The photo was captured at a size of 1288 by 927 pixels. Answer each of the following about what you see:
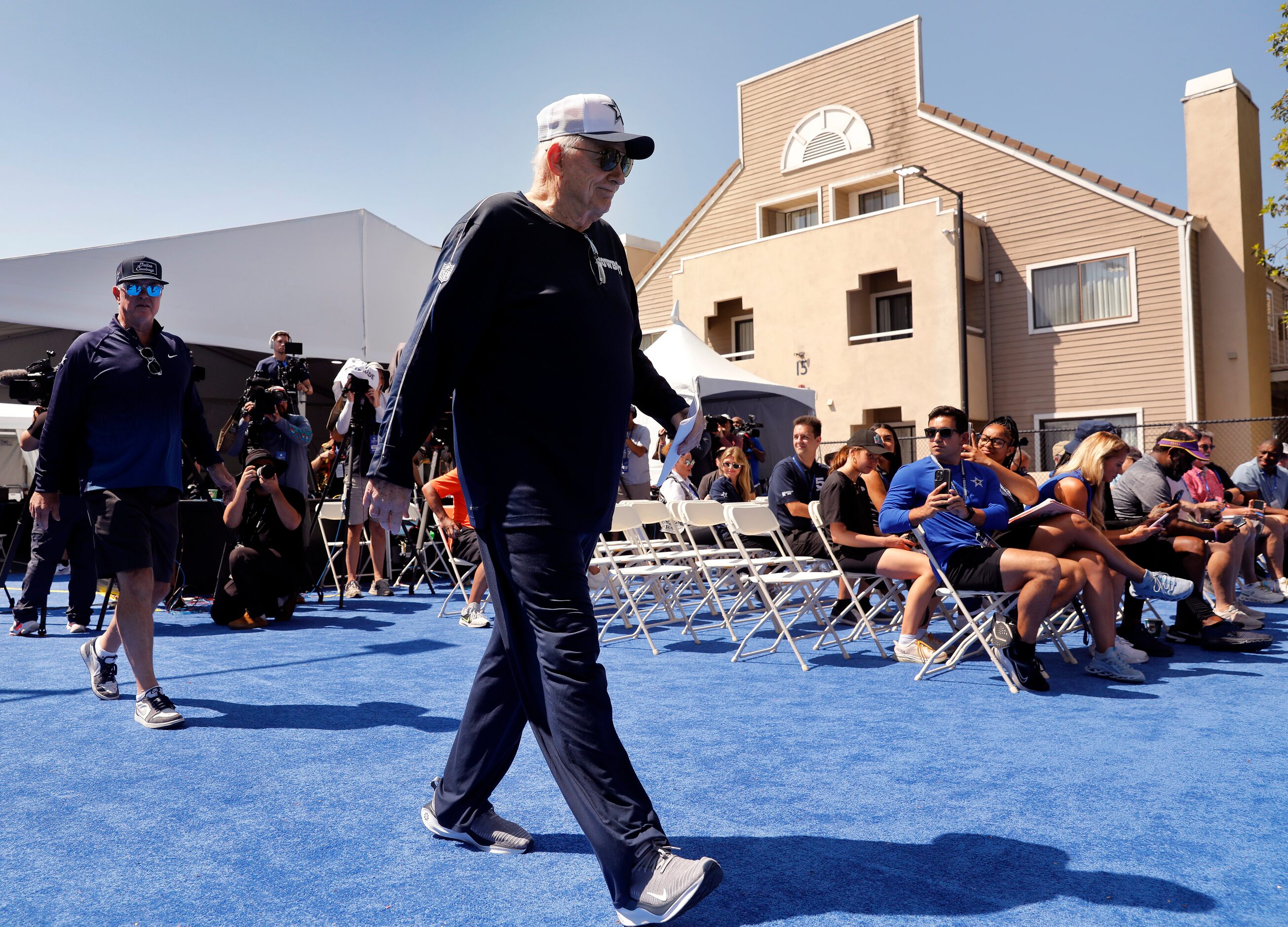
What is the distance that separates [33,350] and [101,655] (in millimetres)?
15591

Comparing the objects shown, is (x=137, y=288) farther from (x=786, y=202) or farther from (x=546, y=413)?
(x=786, y=202)

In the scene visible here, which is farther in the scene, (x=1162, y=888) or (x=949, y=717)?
(x=949, y=717)

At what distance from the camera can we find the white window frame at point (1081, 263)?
745 inches

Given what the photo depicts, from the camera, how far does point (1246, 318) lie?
18.0 meters

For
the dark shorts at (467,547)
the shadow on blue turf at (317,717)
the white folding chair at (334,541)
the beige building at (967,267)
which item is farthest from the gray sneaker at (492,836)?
the beige building at (967,267)

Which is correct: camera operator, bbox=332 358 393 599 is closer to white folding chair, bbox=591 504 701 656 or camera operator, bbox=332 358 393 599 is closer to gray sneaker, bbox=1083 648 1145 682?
white folding chair, bbox=591 504 701 656

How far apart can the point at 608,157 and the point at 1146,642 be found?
5332 millimetres

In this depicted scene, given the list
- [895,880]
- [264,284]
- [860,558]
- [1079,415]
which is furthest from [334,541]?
[1079,415]

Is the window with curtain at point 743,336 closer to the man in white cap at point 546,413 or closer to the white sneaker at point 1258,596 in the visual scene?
the white sneaker at point 1258,596

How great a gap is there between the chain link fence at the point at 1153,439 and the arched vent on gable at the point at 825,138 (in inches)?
269

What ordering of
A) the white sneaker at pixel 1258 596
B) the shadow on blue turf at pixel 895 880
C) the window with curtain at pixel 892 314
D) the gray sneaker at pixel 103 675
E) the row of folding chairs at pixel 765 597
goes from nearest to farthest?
the shadow on blue turf at pixel 895 880 → the gray sneaker at pixel 103 675 → the row of folding chairs at pixel 765 597 → the white sneaker at pixel 1258 596 → the window with curtain at pixel 892 314

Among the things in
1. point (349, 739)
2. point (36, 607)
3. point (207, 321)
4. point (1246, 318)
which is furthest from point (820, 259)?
point (349, 739)

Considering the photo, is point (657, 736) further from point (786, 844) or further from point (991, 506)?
point (991, 506)

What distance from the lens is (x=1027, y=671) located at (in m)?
5.18
